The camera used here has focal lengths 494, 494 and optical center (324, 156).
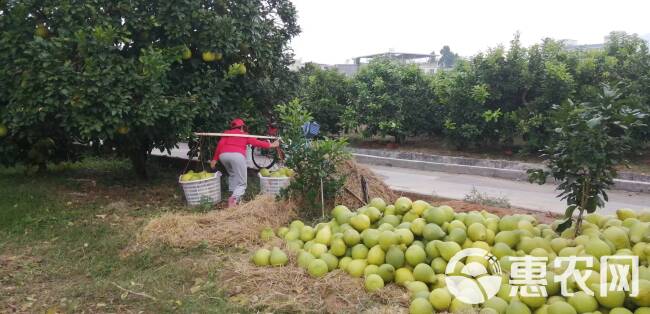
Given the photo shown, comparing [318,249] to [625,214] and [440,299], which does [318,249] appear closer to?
[440,299]

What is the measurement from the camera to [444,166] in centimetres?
1080

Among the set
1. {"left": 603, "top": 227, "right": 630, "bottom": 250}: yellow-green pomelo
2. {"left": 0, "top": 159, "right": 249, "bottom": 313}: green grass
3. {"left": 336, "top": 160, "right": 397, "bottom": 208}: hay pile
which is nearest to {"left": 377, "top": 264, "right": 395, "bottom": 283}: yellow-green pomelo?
{"left": 0, "top": 159, "right": 249, "bottom": 313}: green grass

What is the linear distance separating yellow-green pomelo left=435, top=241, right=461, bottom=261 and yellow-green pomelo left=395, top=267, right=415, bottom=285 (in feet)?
0.95

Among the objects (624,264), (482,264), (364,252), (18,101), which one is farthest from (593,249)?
(18,101)

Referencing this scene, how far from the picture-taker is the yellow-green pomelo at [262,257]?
439cm

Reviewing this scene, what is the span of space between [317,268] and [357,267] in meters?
0.33

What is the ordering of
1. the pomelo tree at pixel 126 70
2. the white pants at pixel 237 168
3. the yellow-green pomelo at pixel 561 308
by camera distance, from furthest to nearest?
1. the white pants at pixel 237 168
2. the pomelo tree at pixel 126 70
3. the yellow-green pomelo at pixel 561 308

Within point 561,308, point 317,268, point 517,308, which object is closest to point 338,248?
point 317,268

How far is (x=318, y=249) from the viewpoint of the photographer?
4.30 meters

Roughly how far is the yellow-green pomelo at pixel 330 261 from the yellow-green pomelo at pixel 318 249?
80 millimetres

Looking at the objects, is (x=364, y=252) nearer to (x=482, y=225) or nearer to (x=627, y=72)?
(x=482, y=225)

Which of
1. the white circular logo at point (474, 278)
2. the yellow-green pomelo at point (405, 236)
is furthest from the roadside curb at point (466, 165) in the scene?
the white circular logo at point (474, 278)

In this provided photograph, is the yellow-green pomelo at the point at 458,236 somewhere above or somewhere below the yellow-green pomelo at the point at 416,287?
above

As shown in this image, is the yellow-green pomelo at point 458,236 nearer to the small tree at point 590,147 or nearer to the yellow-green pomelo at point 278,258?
the small tree at point 590,147
